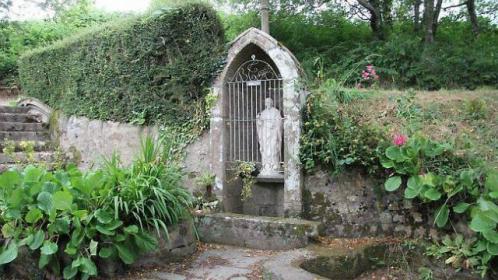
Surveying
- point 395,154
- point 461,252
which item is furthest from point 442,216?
point 395,154

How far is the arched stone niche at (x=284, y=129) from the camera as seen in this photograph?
548 centimetres

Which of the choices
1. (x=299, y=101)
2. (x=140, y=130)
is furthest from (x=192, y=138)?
(x=299, y=101)

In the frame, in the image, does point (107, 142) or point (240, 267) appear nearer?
point (240, 267)

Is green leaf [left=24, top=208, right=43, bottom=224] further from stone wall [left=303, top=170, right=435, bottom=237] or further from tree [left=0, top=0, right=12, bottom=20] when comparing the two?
tree [left=0, top=0, right=12, bottom=20]

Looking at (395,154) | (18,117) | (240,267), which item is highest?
(18,117)

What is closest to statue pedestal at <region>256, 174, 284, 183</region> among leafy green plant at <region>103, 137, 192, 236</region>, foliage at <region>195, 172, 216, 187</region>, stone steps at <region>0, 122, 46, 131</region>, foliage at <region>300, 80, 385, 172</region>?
foliage at <region>300, 80, 385, 172</region>

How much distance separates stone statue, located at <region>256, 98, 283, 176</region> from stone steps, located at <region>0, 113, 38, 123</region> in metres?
5.52

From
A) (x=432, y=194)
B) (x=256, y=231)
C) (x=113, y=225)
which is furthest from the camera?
(x=256, y=231)

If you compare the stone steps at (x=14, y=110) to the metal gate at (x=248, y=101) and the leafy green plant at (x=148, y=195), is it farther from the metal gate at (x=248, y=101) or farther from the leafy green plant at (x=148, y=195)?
the leafy green plant at (x=148, y=195)

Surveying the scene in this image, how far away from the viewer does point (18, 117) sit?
898cm

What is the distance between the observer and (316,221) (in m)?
5.35

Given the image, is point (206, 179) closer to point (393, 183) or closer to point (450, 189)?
point (393, 183)

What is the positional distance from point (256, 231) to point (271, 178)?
0.94 m

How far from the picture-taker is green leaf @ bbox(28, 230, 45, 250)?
3744mm
